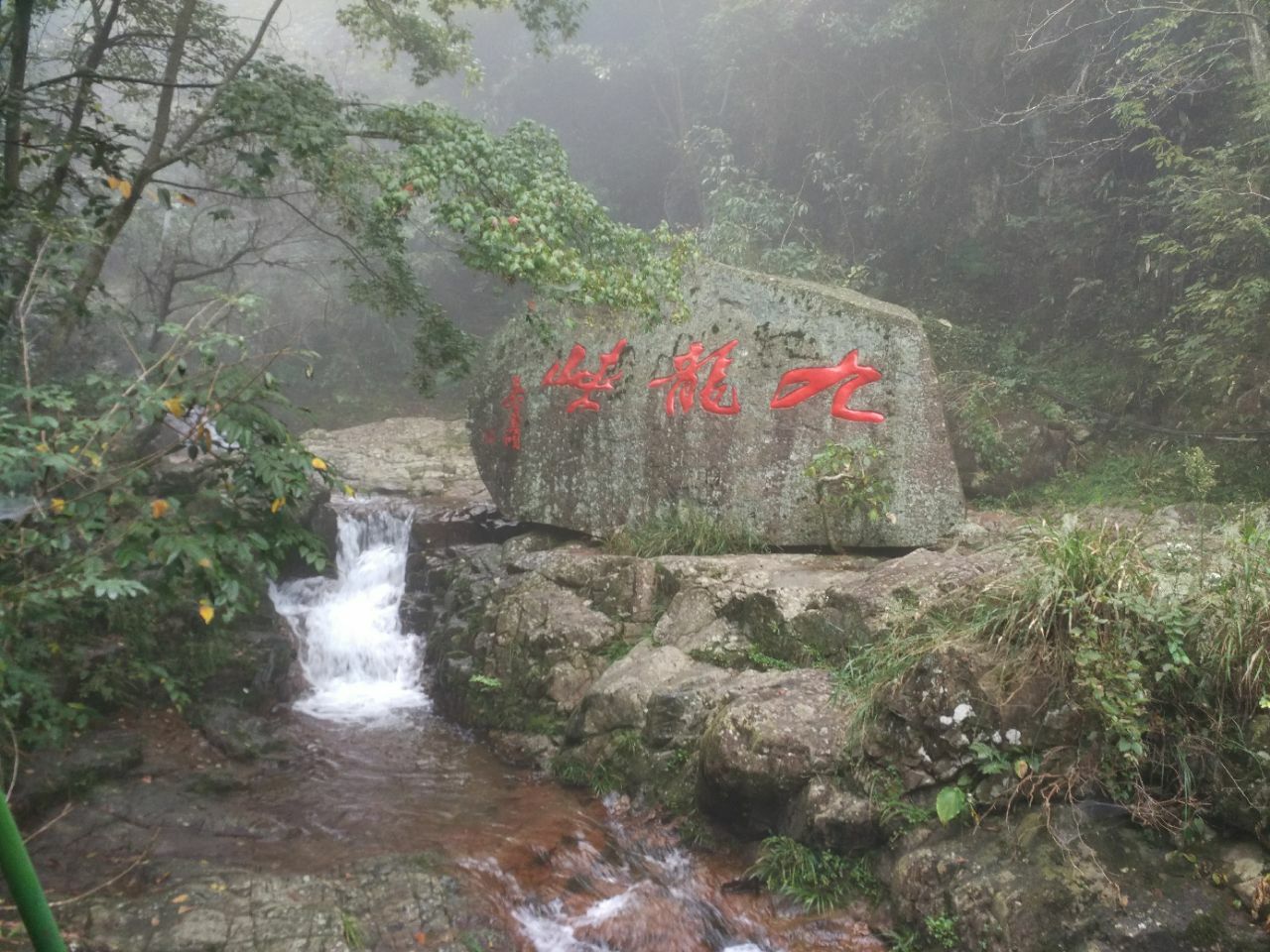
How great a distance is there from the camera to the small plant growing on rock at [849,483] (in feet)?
21.7

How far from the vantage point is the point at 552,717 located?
20.9 feet

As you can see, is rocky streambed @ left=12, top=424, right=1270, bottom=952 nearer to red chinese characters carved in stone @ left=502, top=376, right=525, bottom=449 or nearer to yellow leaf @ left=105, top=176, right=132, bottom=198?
red chinese characters carved in stone @ left=502, top=376, right=525, bottom=449

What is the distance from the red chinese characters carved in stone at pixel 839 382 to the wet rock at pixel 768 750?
2717 millimetres

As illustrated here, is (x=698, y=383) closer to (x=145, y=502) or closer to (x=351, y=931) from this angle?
(x=145, y=502)

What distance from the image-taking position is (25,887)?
2.81ft

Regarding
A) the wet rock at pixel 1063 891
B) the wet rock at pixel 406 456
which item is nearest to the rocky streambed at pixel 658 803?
the wet rock at pixel 1063 891

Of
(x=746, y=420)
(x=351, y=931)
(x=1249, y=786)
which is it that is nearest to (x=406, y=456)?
(x=746, y=420)

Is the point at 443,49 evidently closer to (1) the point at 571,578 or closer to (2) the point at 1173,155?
(1) the point at 571,578

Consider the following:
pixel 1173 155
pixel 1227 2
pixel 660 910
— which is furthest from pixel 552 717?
pixel 1227 2

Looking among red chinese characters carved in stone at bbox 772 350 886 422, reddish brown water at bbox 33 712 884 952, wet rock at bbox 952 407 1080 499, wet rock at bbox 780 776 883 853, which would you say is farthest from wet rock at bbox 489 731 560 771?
wet rock at bbox 952 407 1080 499

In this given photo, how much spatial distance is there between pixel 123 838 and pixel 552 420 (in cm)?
480

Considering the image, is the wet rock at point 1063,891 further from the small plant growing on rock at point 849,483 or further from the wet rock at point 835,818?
the small plant growing on rock at point 849,483

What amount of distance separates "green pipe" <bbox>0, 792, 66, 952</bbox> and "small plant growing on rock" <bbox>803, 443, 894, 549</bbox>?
618 centimetres

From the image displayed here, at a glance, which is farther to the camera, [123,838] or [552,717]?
[552,717]
